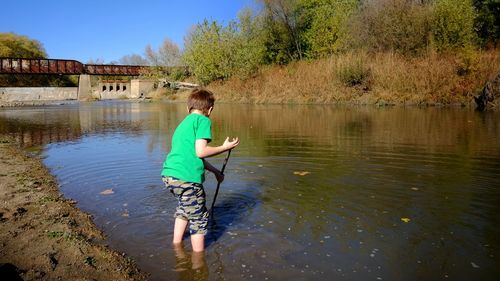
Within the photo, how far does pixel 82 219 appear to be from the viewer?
18.5 ft

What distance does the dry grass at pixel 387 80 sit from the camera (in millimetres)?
29375

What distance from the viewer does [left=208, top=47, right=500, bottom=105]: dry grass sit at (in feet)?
96.4

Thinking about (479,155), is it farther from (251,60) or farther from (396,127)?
(251,60)

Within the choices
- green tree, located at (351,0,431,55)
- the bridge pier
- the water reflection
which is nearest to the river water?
the water reflection

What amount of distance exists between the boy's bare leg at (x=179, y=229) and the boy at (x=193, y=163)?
169mm

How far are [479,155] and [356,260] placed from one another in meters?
7.31

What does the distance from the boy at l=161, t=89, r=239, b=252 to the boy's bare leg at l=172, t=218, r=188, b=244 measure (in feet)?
0.55

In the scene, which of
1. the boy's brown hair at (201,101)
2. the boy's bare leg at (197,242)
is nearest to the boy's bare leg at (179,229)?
the boy's bare leg at (197,242)

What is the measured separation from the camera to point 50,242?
4.46 metres

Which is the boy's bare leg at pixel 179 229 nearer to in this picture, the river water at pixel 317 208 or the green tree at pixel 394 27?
the river water at pixel 317 208

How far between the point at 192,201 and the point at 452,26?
33.2 meters

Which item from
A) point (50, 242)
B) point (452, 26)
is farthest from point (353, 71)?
point (50, 242)

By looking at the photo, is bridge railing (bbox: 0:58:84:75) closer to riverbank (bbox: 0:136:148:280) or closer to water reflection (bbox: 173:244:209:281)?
riverbank (bbox: 0:136:148:280)

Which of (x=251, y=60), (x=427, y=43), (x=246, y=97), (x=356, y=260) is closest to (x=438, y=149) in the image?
(x=356, y=260)
